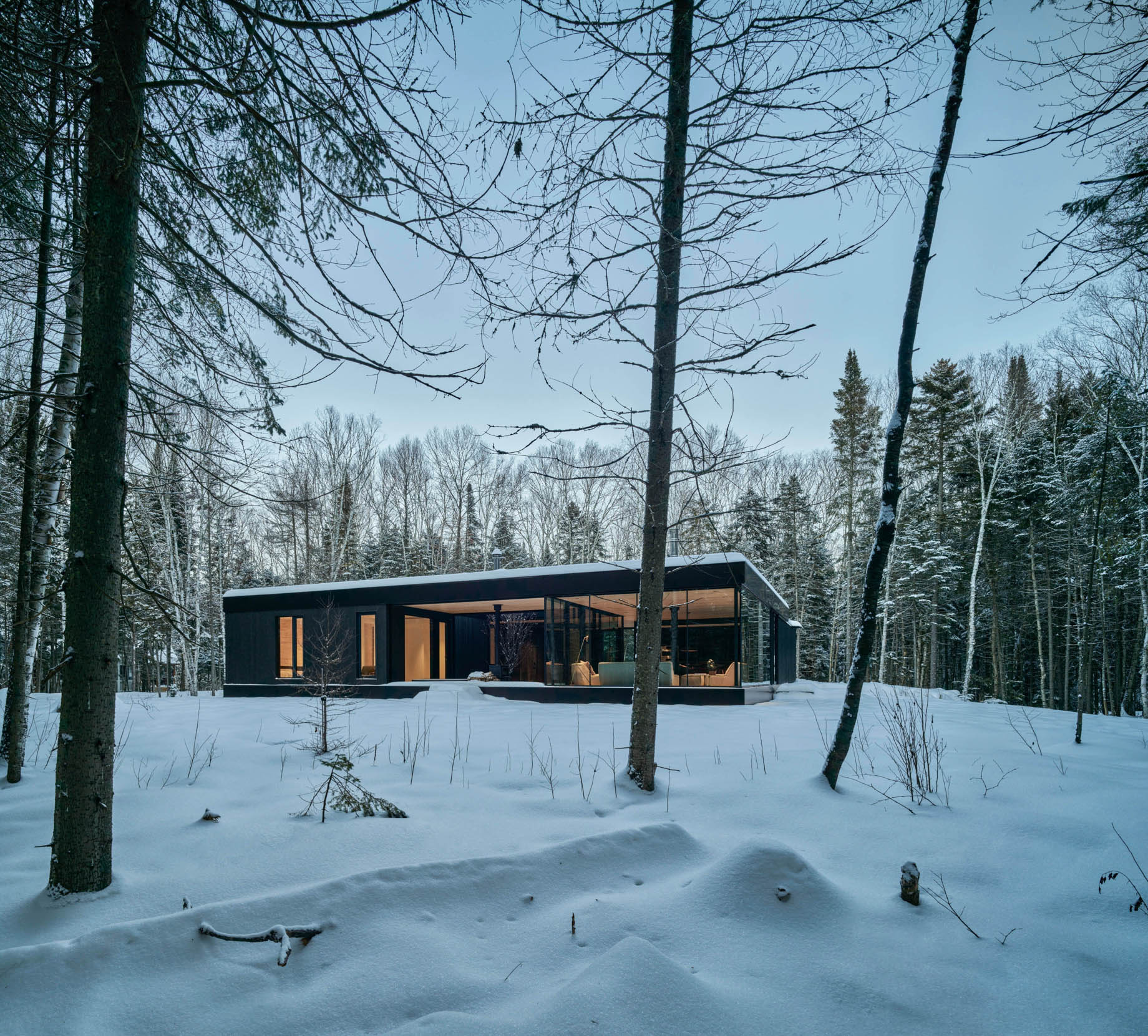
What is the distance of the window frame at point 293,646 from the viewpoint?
13969 mm

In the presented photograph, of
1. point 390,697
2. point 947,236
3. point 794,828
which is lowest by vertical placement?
point 390,697

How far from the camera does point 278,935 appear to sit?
1878 mm

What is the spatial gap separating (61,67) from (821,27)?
3.97 metres

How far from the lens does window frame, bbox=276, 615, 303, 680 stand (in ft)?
45.8

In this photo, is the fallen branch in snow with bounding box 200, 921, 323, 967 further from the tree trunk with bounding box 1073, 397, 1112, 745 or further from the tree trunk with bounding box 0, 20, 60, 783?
the tree trunk with bounding box 1073, 397, 1112, 745

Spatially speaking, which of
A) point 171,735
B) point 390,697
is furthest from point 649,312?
point 390,697

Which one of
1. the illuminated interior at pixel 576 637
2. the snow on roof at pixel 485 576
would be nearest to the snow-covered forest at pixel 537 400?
the snow on roof at pixel 485 576

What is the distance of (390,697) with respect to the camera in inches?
488

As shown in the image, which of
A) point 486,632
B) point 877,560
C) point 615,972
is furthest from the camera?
point 486,632

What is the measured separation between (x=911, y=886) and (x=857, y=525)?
19.2 m

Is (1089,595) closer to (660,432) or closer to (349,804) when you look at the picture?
(660,432)

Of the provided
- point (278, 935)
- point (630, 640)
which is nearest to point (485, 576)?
point (630, 640)

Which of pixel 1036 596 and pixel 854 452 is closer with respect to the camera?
pixel 1036 596

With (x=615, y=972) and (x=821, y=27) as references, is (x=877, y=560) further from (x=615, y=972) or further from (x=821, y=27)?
(x=821, y=27)
